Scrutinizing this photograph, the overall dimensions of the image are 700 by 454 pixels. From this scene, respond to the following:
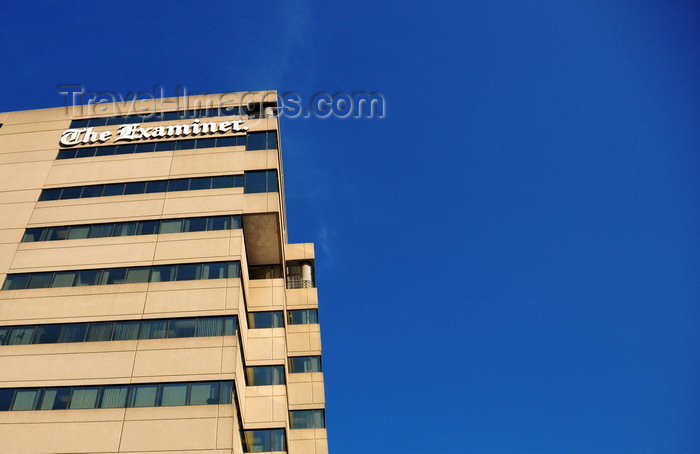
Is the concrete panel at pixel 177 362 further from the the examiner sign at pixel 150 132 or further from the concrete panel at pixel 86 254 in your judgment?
the the examiner sign at pixel 150 132

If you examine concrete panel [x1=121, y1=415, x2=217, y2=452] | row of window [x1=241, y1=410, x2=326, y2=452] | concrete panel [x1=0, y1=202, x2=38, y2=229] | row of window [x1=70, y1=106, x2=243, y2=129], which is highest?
row of window [x1=70, y1=106, x2=243, y2=129]

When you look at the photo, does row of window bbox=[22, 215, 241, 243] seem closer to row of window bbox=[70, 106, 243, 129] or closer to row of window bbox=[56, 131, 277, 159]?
row of window bbox=[56, 131, 277, 159]

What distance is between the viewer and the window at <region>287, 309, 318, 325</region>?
170 feet

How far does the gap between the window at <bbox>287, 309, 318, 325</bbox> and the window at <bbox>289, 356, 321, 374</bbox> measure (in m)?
3.88

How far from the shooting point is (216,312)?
36.1 meters

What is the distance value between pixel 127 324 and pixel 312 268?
82.7 ft

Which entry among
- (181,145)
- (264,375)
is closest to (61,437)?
(264,375)

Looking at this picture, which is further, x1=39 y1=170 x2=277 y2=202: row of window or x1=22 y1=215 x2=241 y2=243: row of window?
x1=39 y1=170 x2=277 y2=202: row of window

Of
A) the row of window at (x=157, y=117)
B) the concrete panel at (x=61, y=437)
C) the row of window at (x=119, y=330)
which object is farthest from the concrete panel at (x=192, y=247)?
the row of window at (x=157, y=117)

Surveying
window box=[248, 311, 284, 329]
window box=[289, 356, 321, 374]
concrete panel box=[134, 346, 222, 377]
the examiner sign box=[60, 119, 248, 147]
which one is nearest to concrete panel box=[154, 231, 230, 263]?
window box=[248, 311, 284, 329]

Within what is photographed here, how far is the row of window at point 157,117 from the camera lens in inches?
1907

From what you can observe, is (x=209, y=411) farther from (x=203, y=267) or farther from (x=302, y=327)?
(x=302, y=327)

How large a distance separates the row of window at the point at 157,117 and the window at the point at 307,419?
2891cm

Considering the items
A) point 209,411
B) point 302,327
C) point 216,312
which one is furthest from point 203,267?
point 302,327
